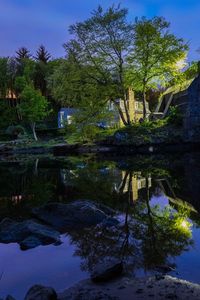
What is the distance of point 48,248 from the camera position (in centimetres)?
545

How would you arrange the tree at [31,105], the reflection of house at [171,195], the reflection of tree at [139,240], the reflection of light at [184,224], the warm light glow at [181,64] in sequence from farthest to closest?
the tree at [31,105] → the warm light glow at [181,64] → the reflection of house at [171,195] → the reflection of light at [184,224] → the reflection of tree at [139,240]

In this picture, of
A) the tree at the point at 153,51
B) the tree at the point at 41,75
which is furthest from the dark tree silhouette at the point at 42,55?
the tree at the point at 153,51

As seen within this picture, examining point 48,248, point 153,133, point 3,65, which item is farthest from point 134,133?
point 3,65

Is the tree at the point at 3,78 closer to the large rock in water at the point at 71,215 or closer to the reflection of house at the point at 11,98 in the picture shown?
the reflection of house at the point at 11,98

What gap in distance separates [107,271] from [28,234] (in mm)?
2309

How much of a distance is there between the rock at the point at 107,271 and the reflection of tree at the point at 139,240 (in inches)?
7.6

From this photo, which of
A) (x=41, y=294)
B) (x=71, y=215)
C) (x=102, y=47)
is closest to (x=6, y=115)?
(x=102, y=47)

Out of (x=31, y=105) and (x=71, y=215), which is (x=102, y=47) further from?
(x=71, y=215)

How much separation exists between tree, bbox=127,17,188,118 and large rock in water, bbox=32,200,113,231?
2380 cm

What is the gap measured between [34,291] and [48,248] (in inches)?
75.3

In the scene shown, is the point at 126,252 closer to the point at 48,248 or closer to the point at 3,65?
the point at 48,248

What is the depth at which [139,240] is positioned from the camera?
5.39 metres

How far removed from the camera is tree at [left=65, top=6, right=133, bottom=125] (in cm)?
2923

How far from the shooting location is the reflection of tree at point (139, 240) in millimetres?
4668
